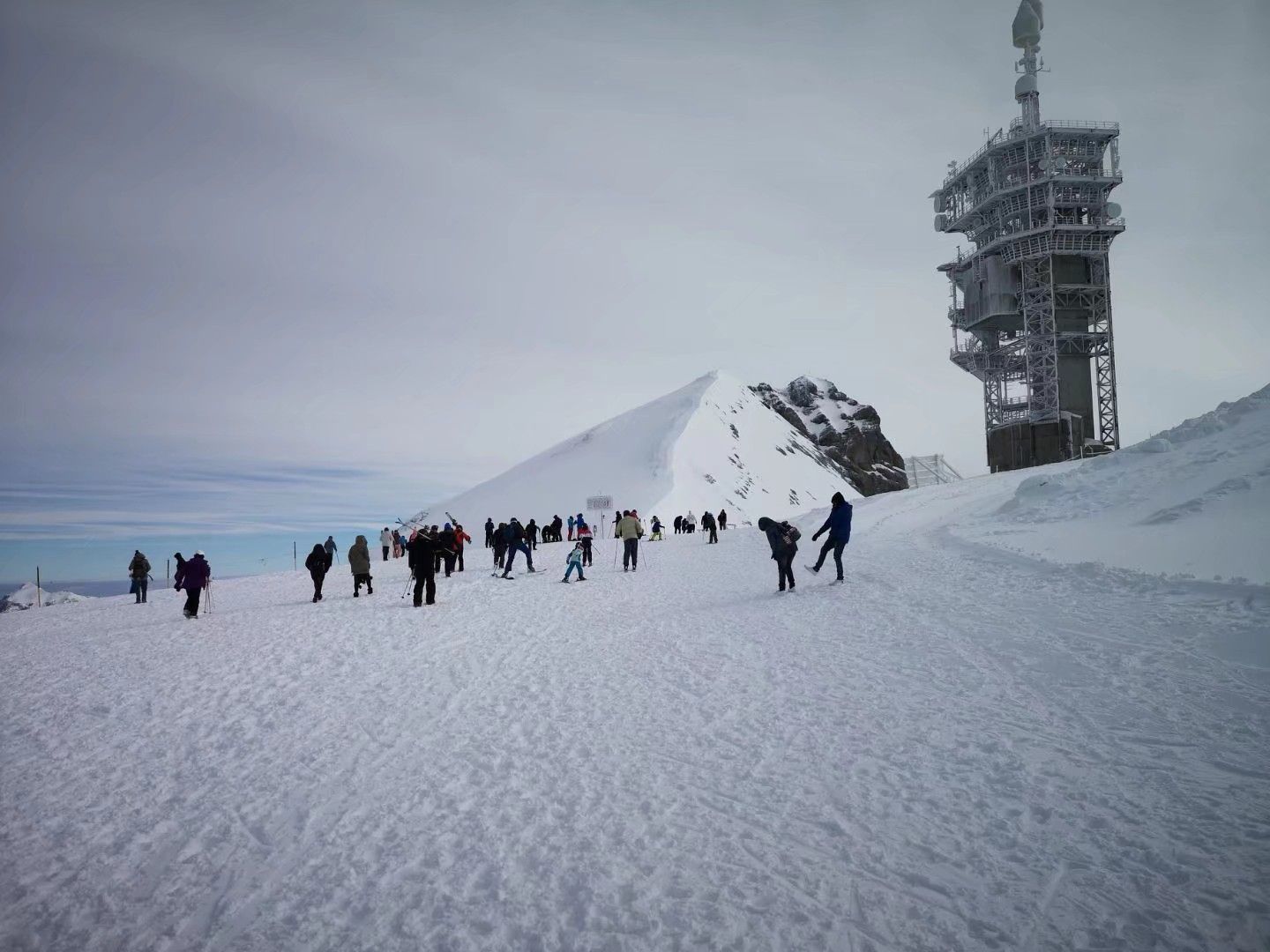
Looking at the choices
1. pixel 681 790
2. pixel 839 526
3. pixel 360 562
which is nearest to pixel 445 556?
pixel 360 562

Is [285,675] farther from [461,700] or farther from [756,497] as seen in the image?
[756,497]

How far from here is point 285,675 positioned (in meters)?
8.77

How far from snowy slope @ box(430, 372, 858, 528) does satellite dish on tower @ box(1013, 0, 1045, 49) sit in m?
44.2

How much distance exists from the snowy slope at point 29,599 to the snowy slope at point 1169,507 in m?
33.7

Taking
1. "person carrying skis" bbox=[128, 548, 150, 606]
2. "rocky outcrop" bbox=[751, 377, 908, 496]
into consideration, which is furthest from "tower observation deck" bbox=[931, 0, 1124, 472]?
"rocky outcrop" bbox=[751, 377, 908, 496]

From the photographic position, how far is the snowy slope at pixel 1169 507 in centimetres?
1040

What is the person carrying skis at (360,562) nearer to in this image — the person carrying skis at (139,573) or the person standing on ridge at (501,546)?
the person standing on ridge at (501,546)

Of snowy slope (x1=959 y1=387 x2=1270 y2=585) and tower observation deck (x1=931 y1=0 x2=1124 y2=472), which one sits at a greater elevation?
tower observation deck (x1=931 y1=0 x2=1124 y2=472)

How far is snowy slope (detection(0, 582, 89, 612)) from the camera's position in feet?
85.6

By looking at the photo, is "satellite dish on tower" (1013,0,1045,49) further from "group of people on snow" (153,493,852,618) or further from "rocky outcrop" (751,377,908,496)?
"rocky outcrop" (751,377,908,496)

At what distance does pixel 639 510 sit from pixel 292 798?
4902 cm

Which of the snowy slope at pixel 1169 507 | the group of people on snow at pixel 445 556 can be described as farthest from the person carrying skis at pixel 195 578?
the snowy slope at pixel 1169 507

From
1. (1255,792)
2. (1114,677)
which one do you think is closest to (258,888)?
(1255,792)

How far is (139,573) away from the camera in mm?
21281
